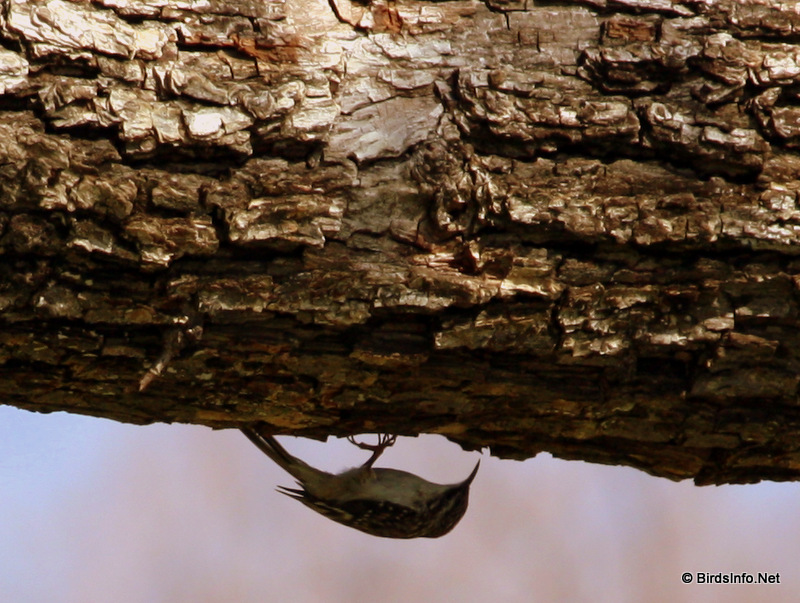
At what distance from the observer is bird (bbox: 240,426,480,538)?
284 cm

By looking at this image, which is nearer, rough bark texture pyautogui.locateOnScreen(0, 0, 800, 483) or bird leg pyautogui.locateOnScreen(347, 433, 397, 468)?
rough bark texture pyautogui.locateOnScreen(0, 0, 800, 483)

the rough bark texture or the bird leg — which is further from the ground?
the rough bark texture

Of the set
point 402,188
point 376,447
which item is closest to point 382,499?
point 376,447

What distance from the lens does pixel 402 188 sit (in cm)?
138

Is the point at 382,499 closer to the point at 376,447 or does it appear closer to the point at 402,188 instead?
the point at 376,447

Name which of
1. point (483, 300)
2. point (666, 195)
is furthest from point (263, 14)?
point (666, 195)

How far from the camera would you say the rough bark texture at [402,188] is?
4.32 ft

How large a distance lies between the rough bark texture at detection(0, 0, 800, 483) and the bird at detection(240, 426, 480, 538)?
→ 146 centimetres

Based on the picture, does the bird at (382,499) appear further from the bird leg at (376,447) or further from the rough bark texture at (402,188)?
the rough bark texture at (402,188)

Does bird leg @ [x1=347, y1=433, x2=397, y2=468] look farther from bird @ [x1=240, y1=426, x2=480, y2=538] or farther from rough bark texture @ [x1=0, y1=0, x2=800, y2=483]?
rough bark texture @ [x1=0, y1=0, x2=800, y2=483]

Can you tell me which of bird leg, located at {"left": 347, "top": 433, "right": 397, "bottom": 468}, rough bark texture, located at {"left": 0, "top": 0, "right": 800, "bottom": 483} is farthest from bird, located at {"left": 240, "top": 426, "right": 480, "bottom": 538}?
rough bark texture, located at {"left": 0, "top": 0, "right": 800, "bottom": 483}

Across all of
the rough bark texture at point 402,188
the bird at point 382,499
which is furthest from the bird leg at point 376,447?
the rough bark texture at point 402,188

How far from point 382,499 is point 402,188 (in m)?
1.73

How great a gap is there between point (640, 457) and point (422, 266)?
0.64 m
